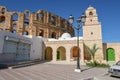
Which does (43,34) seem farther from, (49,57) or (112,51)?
(112,51)

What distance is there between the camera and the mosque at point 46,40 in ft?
59.2

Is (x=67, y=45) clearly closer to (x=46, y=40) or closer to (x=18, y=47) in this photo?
(x=46, y=40)

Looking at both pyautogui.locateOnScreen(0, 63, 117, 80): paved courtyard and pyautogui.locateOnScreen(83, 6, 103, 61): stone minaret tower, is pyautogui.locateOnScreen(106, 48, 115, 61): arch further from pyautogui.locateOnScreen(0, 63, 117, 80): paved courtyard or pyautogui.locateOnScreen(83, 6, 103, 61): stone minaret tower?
pyautogui.locateOnScreen(0, 63, 117, 80): paved courtyard

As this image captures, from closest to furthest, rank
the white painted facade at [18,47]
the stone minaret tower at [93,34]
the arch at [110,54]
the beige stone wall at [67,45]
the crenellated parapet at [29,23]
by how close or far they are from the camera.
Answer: the white painted facade at [18,47] < the beige stone wall at [67,45] < the stone minaret tower at [93,34] < the arch at [110,54] < the crenellated parapet at [29,23]

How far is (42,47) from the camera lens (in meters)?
26.0

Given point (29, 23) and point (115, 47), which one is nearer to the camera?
point (115, 47)

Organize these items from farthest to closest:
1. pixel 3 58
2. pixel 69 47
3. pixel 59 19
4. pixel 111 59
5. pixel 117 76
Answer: pixel 59 19 → pixel 111 59 → pixel 69 47 → pixel 3 58 → pixel 117 76

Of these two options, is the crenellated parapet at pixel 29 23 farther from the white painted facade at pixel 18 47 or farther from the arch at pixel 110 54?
the arch at pixel 110 54

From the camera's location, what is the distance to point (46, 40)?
27547 mm

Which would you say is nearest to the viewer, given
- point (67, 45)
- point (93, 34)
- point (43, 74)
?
point (43, 74)

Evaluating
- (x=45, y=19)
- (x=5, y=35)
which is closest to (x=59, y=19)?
(x=45, y=19)

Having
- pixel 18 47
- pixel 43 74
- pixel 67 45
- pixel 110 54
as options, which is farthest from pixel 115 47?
pixel 43 74

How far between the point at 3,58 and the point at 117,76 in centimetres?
1222

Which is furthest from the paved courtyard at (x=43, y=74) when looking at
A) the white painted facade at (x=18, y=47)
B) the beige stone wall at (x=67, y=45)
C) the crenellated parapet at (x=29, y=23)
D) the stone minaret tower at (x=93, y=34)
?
the crenellated parapet at (x=29, y=23)
